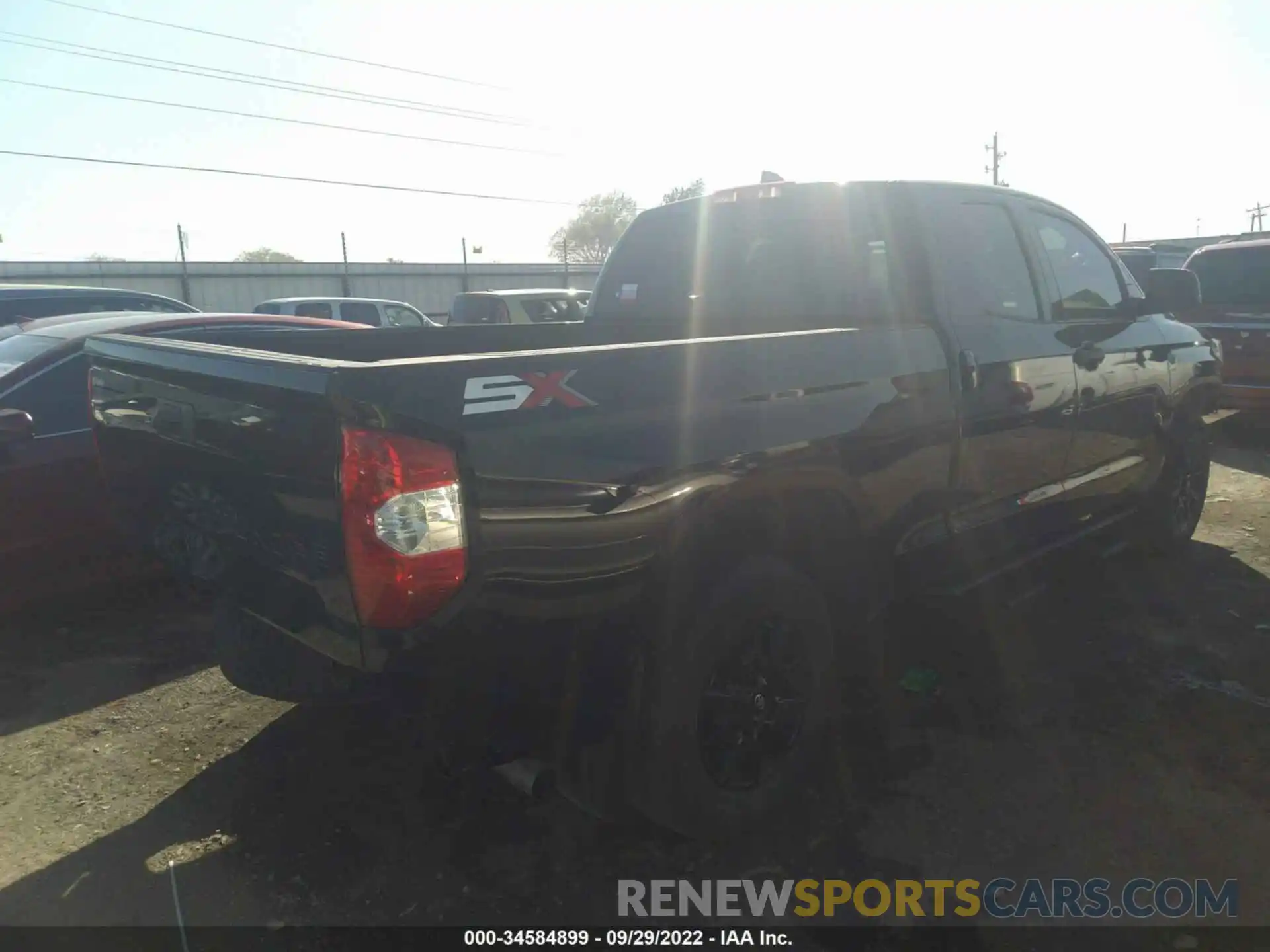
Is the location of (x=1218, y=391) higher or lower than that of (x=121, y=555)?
higher

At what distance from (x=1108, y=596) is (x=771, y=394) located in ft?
10.5

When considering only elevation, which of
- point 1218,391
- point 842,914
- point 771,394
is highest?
point 771,394

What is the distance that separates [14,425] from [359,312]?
11.4 metres

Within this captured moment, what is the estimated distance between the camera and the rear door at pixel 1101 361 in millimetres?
4043

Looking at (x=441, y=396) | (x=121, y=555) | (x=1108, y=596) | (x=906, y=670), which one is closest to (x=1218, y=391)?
(x=1108, y=596)

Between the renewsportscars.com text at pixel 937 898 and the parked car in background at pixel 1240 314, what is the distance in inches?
288

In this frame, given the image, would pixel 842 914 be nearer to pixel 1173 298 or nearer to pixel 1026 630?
pixel 1026 630

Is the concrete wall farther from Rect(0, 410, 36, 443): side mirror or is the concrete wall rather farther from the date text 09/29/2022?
the date text 09/29/2022

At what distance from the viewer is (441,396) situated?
1933 millimetres

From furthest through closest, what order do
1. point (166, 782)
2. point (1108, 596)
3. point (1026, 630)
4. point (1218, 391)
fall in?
point (1218, 391)
point (1108, 596)
point (1026, 630)
point (166, 782)

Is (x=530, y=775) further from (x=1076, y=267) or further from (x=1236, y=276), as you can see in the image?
(x=1236, y=276)

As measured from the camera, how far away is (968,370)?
3.31 metres

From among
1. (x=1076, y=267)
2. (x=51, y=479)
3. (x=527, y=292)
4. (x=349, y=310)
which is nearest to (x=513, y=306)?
(x=527, y=292)

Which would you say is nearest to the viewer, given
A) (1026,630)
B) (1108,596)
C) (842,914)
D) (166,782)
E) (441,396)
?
(441,396)
